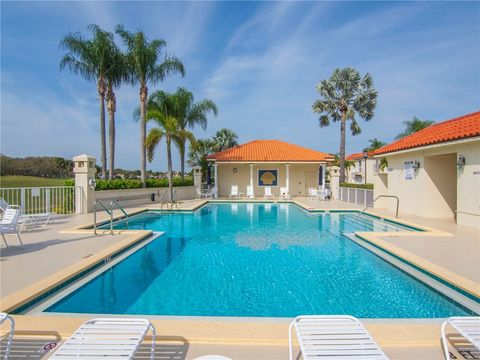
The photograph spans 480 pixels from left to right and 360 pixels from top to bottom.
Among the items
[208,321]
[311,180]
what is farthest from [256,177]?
[208,321]

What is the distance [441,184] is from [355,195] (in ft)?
19.9

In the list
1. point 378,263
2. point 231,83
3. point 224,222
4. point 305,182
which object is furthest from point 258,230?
point 305,182

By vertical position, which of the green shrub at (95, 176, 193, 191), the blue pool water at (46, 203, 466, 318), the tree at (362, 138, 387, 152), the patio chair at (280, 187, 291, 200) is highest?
the tree at (362, 138, 387, 152)

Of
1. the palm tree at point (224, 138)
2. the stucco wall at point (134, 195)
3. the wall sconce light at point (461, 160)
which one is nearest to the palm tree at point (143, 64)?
the stucco wall at point (134, 195)

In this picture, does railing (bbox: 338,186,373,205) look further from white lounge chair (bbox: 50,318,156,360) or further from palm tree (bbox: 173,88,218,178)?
white lounge chair (bbox: 50,318,156,360)

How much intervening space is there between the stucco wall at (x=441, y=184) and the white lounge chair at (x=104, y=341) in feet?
36.3

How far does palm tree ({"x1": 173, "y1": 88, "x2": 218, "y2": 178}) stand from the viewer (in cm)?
2458

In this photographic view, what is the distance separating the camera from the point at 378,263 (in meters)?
6.60

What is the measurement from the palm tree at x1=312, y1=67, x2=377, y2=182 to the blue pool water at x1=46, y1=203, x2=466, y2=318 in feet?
61.9

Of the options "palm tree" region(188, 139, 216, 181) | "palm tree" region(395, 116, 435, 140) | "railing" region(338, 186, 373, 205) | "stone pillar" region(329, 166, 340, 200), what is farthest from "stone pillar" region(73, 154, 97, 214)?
"palm tree" region(395, 116, 435, 140)

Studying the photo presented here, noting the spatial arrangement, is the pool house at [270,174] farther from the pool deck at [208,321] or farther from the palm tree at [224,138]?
the pool deck at [208,321]

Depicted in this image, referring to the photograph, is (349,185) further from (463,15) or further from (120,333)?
(120,333)

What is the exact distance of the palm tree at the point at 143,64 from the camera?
774 inches

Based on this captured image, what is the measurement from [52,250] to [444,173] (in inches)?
597
